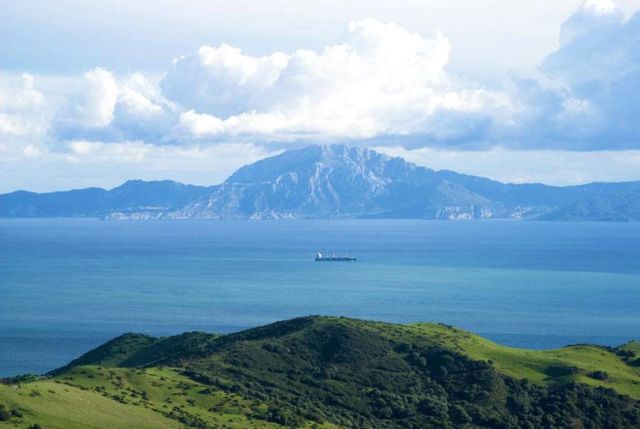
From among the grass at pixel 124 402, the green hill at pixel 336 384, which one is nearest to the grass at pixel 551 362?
the green hill at pixel 336 384

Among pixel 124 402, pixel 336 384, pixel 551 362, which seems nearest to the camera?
pixel 124 402

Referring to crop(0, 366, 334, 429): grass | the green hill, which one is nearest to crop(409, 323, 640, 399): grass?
Answer: the green hill

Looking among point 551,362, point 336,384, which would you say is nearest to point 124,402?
point 336,384

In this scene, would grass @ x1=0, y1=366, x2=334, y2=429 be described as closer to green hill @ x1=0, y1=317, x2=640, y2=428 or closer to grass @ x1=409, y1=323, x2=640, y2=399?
green hill @ x1=0, y1=317, x2=640, y2=428

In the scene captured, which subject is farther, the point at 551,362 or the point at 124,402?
the point at 551,362

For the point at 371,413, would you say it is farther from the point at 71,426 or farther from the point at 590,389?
the point at 71,426

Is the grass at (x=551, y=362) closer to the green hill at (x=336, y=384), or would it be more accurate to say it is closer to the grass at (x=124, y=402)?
the green hill at (x=336, y=384)

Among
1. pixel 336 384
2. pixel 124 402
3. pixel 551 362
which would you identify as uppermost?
pixel 124 402

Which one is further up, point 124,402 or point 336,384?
point 124,402

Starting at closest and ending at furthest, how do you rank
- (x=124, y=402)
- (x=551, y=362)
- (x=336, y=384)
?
(x=124, y=402), (x=336, y=384), (x=551, y=362)

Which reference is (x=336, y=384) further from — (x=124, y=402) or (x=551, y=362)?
(x=551, y=362)
